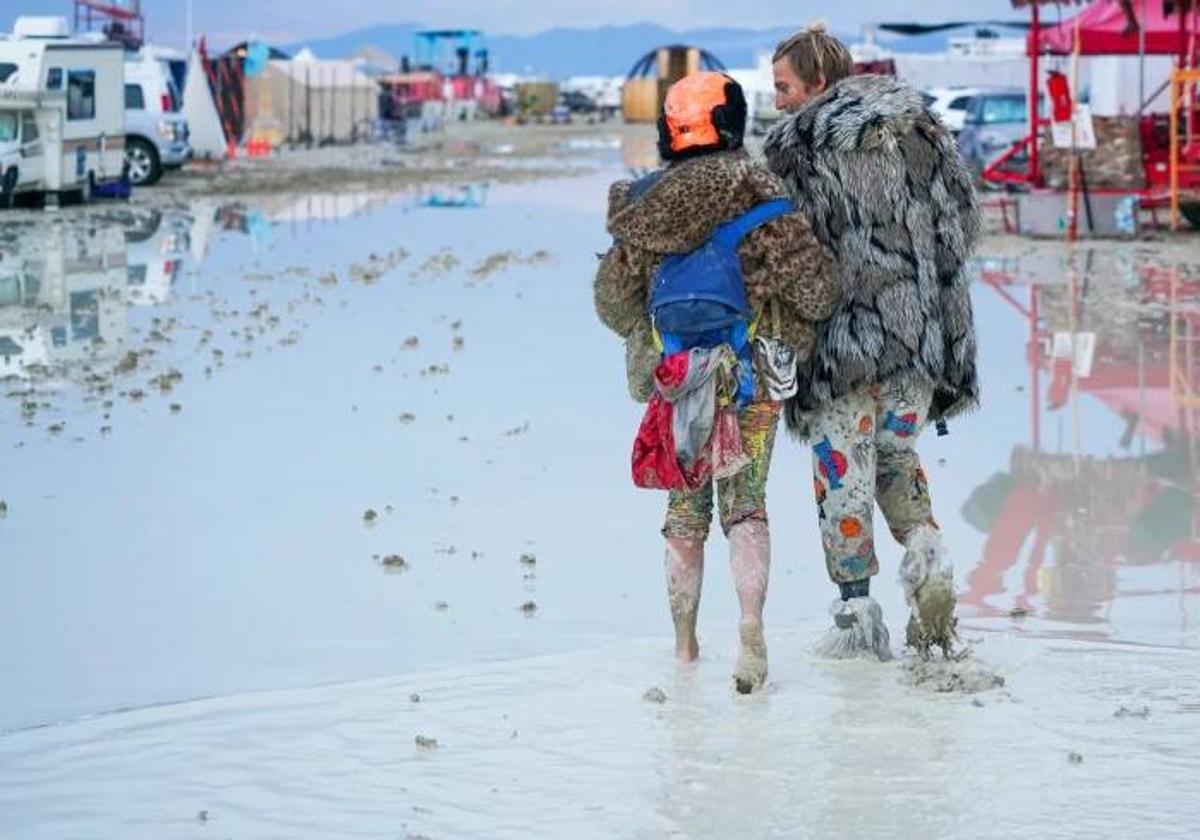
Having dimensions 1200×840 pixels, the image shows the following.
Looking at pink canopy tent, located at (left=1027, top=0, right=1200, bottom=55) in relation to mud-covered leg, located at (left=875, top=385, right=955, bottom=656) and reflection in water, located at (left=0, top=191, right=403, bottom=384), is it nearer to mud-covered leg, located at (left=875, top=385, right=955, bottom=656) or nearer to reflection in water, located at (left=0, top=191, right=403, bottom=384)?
reflection in water, located at (left=0, top=191, right=403, bottom=384)

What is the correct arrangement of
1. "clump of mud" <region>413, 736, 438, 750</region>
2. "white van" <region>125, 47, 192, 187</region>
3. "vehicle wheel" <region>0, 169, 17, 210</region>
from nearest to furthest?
"clump of mud" <region>413, 736, 438, 750</region> < "vehicle wheel" <region>0, 169, 17, 210</region> < "white van" <region>125, 47, 192, 187</region>

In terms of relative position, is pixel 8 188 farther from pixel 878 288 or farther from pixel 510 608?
pixel 878 288

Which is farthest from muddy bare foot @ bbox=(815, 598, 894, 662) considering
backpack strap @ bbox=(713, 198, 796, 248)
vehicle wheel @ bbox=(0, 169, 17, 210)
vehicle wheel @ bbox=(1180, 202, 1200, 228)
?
vehicle wheel @ bbox=(0, 169, 17, 210)

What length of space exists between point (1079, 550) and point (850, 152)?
2703 millimetres

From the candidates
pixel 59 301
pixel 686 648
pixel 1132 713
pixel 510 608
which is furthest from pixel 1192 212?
pixel 1132 713

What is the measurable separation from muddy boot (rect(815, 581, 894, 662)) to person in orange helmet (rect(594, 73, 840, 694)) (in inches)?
15.0

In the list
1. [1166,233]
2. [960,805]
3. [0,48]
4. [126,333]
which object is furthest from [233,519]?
[0,48]

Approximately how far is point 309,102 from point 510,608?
5835 centimetres

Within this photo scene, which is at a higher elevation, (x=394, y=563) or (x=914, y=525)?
(x=914, y=525)

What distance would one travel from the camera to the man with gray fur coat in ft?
21.8

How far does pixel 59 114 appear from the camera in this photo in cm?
3148

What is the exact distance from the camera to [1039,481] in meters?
10.3

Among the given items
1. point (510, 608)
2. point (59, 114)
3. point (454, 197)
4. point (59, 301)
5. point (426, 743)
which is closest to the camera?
point (426, 743)

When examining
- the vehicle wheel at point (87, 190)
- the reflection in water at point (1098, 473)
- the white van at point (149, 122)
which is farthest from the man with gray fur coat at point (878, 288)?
the white van at point (149, 122)
